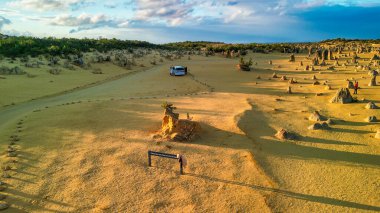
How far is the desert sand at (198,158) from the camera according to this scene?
8375 millimetres

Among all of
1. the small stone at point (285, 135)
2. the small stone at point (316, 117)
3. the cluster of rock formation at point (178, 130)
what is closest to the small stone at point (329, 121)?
the small stone at point (316, 117)

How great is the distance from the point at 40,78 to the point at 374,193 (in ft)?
85.3

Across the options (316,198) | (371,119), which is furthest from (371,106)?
(316,198)

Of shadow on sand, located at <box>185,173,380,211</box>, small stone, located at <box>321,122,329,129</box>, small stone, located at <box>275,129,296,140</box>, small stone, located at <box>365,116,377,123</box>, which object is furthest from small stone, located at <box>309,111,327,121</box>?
shadow on sand, located at <box>185,173,380,211</box>

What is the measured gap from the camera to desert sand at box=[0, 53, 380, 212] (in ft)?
27.5

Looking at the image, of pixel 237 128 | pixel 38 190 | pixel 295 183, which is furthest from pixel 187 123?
pixel 38 190

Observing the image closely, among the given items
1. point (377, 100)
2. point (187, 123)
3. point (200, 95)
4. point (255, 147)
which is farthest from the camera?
point (200, 95)

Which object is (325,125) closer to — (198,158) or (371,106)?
(371,106)

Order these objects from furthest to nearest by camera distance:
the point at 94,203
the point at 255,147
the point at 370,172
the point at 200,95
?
the point at 200,95
the point at 255,147
the point at 370,172
the point at 94,203

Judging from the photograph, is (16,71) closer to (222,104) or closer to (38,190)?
(222,104)

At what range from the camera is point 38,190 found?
8.93m

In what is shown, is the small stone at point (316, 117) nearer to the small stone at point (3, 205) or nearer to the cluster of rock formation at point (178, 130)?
the cluster of rock formation at point (178, 130)

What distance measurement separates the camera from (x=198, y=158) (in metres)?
10.8

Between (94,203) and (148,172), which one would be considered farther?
(148,172)
